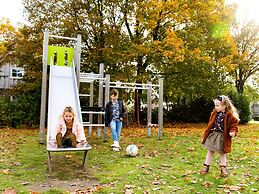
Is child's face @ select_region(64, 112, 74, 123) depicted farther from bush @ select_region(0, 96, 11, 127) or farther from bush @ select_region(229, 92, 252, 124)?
bush @ select_region(229, 92, 252, 124)

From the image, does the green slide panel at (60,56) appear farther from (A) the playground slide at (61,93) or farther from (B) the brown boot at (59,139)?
(B) the brown boot at (59,139)

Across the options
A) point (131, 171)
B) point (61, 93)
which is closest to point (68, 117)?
point (131, 171)

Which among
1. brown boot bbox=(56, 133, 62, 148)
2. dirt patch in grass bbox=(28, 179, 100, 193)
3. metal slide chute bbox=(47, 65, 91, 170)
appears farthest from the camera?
metal slide chute bbox=(47, 65, 91, 170)

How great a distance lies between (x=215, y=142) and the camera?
6.08 metres

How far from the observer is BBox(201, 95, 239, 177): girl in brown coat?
591cm

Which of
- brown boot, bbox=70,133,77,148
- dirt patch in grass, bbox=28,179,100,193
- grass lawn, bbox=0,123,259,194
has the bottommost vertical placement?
dirt patch in grass, bbox=28,179,100,193

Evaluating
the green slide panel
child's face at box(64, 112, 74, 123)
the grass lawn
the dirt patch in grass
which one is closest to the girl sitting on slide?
child's face at box(64, 112, 74, 123)

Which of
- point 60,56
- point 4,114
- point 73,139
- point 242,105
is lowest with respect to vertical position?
point 73,139

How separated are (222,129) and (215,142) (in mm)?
284

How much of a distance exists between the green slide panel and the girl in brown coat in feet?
17.6

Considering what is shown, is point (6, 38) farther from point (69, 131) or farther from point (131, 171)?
point (131, 171)

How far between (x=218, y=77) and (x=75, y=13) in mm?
8935

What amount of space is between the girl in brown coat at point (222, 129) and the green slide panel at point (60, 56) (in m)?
5.37

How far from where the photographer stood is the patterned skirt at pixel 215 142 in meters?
6.01
